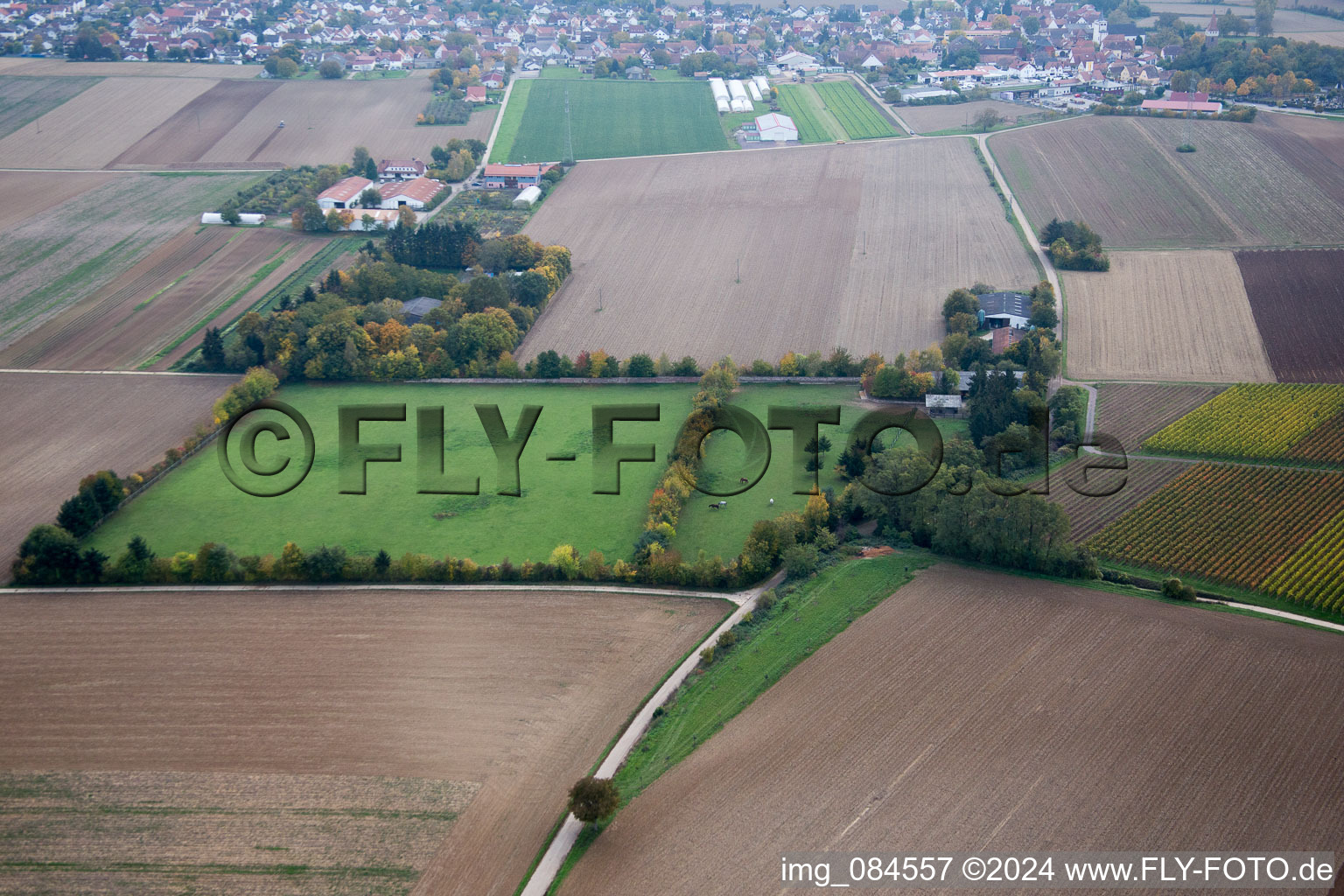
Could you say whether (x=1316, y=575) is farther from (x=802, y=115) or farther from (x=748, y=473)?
(x=802, y=115)

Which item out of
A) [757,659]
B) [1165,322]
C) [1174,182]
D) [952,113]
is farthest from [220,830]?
[952,113]

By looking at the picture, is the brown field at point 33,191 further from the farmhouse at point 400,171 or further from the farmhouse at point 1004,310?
the farmhouse at point 1004,310

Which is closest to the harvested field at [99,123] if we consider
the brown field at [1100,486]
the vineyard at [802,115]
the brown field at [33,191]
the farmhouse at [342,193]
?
the brown field at [33,191]

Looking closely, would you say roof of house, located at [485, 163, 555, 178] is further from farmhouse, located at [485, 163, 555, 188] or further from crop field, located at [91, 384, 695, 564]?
crop field, located at [91, 384, 695, 564]

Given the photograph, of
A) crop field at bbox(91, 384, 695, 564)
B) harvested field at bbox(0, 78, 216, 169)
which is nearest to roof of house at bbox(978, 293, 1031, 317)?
crop field at bbox(91, 384, 695, 564)

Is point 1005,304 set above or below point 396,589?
above

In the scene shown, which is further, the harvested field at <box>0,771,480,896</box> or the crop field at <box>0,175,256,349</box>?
the crop field at <box>0,175,256,349</box>

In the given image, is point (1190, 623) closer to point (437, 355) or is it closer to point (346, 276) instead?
point (437, 355)
